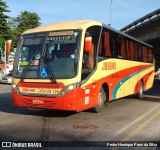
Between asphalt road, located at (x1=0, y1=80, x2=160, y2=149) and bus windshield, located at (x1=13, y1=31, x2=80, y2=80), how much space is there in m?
1.44

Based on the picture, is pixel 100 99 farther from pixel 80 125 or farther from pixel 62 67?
pixel 80 125

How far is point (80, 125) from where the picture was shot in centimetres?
1005

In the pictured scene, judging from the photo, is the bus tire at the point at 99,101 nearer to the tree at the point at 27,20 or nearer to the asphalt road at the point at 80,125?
the asphalt road at the point at 80,125

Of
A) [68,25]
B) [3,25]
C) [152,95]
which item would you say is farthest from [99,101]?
[3,25]

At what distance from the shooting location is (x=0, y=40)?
55656mm

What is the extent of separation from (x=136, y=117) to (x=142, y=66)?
319 inches

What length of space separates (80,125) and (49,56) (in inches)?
93.6

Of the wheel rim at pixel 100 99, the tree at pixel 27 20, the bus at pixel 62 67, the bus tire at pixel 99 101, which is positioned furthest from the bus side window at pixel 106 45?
the tree at pixel 27 20

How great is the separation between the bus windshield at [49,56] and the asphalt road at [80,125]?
4.72ft

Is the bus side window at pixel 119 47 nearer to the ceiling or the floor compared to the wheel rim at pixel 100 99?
nearer to the ceiling

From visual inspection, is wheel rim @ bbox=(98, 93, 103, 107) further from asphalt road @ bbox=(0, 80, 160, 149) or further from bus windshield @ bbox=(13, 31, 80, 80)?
bus windshield @ bbox=(13, 31, 80, 80)

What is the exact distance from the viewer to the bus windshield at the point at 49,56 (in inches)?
419

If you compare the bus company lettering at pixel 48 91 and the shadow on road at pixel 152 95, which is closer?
the bus company lettering at pixel 48 91

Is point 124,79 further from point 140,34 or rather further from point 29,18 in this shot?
point 29,18
